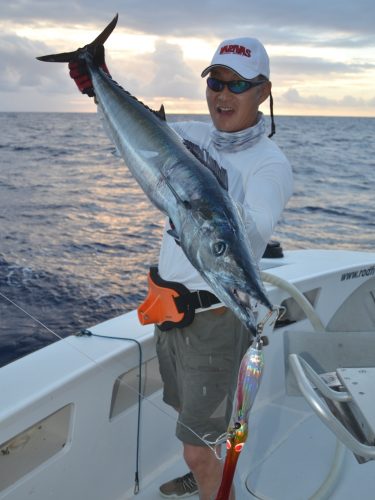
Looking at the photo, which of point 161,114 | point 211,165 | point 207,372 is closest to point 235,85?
point 161,114

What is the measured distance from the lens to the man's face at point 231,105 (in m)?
2.18

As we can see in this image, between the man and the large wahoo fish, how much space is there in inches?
17.8

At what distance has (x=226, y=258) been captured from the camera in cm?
128

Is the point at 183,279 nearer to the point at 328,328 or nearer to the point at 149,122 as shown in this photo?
the point at 149,122

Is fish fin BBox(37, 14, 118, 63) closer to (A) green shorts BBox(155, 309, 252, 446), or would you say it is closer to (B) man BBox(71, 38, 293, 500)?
(B) man BBox(71, 38, 293, 500)

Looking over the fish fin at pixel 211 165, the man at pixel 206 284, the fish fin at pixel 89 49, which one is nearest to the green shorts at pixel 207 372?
the man at pixel 206 284

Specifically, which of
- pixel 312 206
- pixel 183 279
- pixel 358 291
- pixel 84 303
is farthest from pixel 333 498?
pixel 312 206

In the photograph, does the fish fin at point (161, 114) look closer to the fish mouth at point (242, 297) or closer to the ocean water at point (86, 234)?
the ocean water at point (86, 234)

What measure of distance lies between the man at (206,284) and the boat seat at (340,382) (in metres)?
0.32

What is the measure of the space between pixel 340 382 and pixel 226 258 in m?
1.17

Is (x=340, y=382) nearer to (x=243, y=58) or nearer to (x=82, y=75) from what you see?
(x=243, y=58)

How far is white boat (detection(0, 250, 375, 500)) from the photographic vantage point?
2.11 metres

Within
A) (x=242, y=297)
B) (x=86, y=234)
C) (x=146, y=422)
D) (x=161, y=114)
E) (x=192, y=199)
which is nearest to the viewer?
(x=242, y=297)

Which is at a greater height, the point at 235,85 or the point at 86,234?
the point at 235,85
